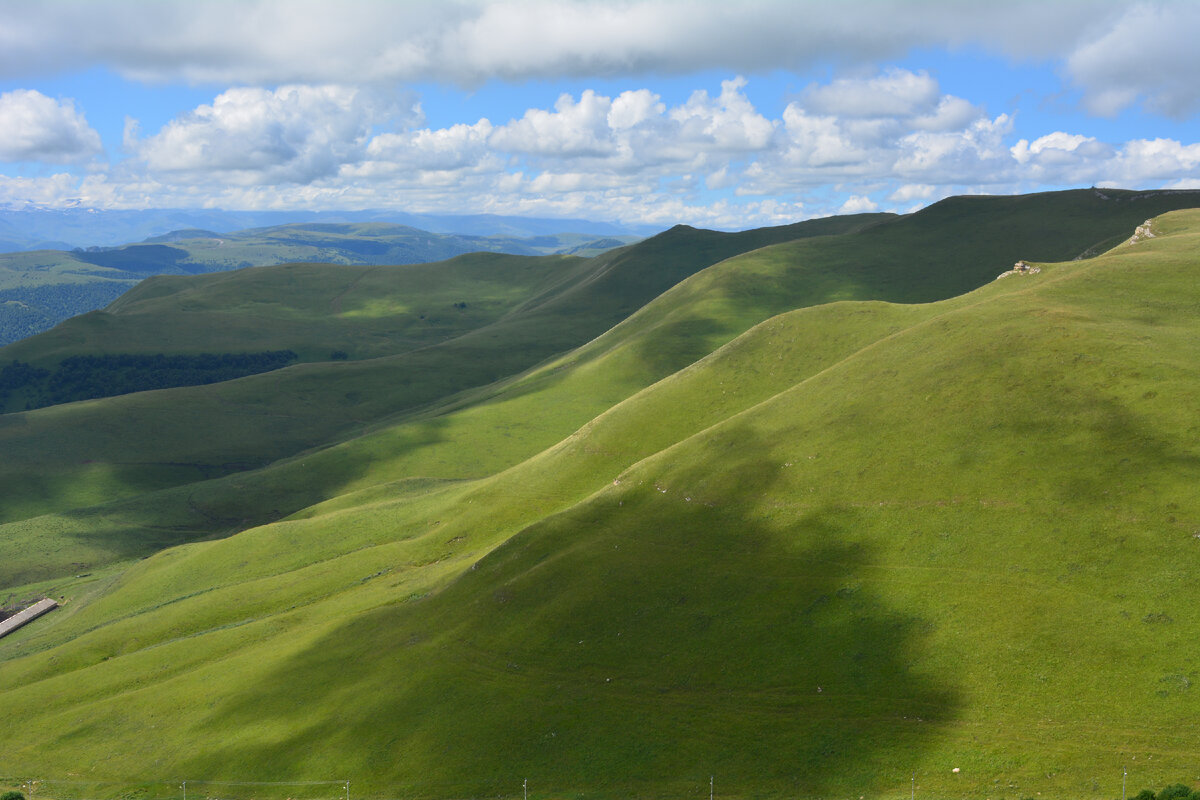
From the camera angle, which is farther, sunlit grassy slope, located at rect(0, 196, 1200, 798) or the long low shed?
the long low shed

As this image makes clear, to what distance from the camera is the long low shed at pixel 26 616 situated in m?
118

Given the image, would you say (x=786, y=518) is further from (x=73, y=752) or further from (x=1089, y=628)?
(x=73, y=752)

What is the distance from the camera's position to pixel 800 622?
181 ft

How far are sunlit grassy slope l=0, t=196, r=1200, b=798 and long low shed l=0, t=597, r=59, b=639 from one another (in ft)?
79.4

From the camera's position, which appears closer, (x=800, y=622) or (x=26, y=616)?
(x=800, y=622)

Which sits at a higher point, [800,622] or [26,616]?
[800,622]

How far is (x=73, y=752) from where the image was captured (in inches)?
2744

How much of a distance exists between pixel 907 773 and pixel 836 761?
3.69 metres

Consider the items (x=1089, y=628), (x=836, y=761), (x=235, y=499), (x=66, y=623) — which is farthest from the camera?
(x=235, y=499)

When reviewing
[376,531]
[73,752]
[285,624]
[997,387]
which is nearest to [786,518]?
→ [997,387]

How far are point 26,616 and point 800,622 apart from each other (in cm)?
12269

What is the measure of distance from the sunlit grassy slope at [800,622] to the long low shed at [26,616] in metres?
24.2

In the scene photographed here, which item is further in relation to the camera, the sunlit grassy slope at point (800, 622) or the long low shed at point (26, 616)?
the long low shed at point (26, 616)

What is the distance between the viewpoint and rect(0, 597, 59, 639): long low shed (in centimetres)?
11845
